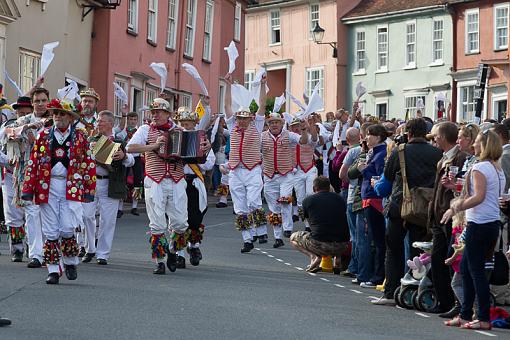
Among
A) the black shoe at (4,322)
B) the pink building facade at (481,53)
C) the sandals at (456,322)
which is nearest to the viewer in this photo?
the black shoe at (4,322)

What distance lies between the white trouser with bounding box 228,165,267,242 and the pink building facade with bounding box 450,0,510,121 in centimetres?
3366

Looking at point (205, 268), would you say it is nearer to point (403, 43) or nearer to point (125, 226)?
point (125, 226)

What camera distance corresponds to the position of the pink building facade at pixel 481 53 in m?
Result: 54.2

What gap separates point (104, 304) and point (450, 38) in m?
46.7

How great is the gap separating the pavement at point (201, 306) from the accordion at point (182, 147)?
1386 mm

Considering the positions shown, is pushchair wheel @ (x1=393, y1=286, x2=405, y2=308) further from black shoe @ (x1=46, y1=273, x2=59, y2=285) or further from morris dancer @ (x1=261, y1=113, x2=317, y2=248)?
morris dancer @ (x1=261, y1=113, x2=317, y2=248)

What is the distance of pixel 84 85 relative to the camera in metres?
35.4

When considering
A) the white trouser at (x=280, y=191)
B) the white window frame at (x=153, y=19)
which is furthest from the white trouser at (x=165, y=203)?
the white window frame at (x=153, y=19)

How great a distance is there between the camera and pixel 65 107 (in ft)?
48.5

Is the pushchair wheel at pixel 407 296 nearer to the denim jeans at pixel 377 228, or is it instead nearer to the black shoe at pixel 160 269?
the denim jeans at pixel 377 228

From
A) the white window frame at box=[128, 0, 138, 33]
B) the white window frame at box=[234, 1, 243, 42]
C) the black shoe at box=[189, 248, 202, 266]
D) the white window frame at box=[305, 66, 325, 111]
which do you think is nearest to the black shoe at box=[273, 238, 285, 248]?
the black shoe at box=[189, 248, 202, 266]

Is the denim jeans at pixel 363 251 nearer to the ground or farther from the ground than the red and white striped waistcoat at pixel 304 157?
nearer to the ground

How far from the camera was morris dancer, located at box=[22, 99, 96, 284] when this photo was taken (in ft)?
47.9

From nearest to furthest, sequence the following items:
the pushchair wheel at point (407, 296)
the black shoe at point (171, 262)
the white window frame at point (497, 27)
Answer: the pushchair wheel at point (407, 296), the black shoe at point (171, 262), the white window frame at point (497, 27)
